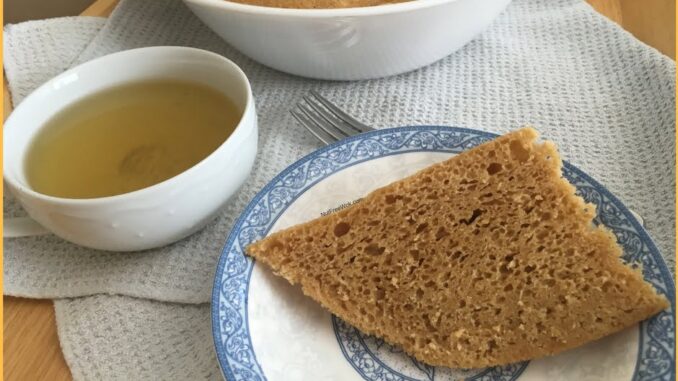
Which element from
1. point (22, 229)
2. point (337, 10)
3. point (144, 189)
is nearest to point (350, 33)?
point (337, 10)

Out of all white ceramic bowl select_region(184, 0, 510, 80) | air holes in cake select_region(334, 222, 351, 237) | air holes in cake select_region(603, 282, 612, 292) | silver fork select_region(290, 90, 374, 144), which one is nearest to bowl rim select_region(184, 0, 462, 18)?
white ceramic bowl select_region(184, 0, 510, 80)

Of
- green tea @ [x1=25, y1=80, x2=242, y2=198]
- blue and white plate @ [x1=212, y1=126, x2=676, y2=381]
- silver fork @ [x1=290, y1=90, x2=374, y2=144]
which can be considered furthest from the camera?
silver fork @ [x1=290, y1=90, x2=374, y2=144]

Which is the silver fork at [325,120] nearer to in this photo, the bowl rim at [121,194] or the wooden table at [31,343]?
the bowl rim at [121,194]

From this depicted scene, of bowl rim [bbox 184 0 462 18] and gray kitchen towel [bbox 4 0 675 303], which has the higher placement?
bowl rim [bbox 184 0 462 18]

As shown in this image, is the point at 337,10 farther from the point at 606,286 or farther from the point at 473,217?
the point at 606,286

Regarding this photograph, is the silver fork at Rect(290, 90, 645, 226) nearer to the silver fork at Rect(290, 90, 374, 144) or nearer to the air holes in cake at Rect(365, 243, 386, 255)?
the silver fork at Rect(290, 90, 374, 144)

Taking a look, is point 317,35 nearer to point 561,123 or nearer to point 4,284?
point 561,123

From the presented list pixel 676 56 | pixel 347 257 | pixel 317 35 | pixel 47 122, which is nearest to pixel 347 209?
pixel 347 257
